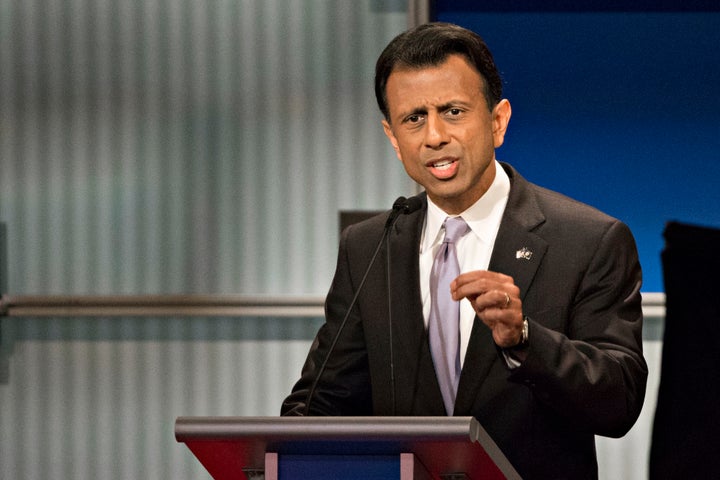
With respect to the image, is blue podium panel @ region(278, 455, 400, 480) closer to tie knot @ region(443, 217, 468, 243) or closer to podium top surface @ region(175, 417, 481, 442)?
podium top surface @ region(175, 417, 481, 442)

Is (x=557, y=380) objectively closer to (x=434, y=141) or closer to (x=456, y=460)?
(x=456, y=460)

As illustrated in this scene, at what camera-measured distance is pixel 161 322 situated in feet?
14.5

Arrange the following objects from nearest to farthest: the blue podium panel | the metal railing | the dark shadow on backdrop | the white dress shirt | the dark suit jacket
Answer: the dark shadow on backdrop
the blue podium panel
the dark suit jacket
the white dress shirt
the metal railing

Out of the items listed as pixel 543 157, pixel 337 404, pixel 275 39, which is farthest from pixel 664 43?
pixel 337 404

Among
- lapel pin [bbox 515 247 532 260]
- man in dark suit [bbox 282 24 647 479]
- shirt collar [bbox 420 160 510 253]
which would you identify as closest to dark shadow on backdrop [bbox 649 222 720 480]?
man in dark suit [bbox 282 24 647 479]

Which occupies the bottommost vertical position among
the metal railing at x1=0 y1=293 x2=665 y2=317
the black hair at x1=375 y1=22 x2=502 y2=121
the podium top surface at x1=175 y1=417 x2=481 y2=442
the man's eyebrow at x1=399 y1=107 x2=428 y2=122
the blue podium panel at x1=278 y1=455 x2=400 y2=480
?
the metal railing at x1=0 y1=293 x2=665 y2=317

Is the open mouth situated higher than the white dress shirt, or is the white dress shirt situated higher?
the open mouth

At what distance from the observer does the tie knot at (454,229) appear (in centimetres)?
235

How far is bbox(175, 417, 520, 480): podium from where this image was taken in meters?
1.55

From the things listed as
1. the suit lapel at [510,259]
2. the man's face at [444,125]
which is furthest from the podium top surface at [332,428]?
the man's face at [444,125]

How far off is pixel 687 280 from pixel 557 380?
1.63 feet

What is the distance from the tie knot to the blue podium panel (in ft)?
2.52

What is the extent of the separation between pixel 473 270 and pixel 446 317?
0.20 meters

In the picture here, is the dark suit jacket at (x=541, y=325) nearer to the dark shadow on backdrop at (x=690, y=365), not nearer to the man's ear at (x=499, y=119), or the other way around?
the man's ear at (x=499, y=119)
